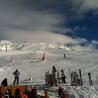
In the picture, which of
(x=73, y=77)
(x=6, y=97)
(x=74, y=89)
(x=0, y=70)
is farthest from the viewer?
(x=0, y=70)

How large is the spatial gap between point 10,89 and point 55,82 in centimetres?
1247

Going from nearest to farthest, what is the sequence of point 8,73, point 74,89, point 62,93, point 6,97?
point 6,97 → point 62,93 → point 74,89 → point 8,73

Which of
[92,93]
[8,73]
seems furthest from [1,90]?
[8,73]

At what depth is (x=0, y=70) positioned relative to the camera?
6238cm

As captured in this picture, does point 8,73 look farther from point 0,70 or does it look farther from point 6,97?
point 6,97

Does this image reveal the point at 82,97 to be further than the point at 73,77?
No

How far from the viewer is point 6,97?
19.7 meters

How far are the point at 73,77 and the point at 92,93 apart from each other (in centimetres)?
884

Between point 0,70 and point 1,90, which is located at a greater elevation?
point 0,70

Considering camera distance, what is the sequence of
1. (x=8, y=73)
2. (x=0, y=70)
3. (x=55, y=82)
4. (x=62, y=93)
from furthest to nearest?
(x=0, y=70)
(x=8, y=73)
(x=55, y=82)
(x=62, y=93)

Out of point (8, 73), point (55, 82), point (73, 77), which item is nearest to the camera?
point (55, 82)

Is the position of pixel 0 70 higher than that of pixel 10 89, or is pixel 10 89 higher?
pixel 0 70

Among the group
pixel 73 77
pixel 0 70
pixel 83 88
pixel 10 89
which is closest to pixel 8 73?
pixel 0 70

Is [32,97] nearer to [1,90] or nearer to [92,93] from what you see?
[1,90]
